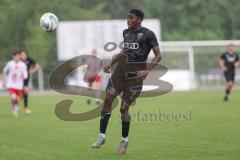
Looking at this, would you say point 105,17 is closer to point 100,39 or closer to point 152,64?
point 100,39

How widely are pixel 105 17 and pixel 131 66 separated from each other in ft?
216

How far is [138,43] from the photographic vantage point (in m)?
11.5

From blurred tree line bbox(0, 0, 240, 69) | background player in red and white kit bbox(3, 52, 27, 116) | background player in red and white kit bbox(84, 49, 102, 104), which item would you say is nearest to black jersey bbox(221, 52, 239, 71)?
background player in red and white kit bbox(84, 49, 102, 104)

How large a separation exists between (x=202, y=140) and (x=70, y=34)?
39033mm

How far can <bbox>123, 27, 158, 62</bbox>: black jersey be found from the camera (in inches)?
453

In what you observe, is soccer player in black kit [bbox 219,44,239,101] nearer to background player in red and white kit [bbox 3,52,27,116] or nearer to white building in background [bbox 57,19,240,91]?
background player in red and white kit [bbox 3,52,27,116]

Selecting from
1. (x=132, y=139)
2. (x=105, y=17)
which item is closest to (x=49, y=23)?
(x=132, y=139)

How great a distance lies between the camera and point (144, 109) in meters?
23.4

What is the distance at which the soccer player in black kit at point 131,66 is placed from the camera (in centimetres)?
1152

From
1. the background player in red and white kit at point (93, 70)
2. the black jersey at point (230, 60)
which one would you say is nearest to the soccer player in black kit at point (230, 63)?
the black jersey at point (230, 60)

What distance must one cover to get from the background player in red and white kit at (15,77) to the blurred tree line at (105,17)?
139 ft

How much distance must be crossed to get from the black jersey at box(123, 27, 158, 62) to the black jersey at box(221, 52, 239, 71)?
16.5 meters

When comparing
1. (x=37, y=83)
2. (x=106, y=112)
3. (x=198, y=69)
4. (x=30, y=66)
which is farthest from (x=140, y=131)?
(x=37, y=83)

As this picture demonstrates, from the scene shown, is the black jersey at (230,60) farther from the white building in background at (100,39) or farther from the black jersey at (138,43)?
the white building in background at (100,39)
